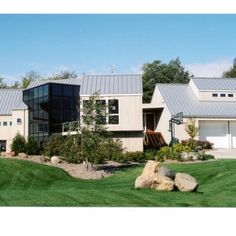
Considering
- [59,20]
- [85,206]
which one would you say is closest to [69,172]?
[59,20]

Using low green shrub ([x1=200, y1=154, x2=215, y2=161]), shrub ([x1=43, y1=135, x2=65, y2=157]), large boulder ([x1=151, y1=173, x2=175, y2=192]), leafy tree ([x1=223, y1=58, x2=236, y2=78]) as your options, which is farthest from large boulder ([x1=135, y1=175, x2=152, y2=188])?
leafy tree ([x1=223, y1=58, x2=236, y2=78])

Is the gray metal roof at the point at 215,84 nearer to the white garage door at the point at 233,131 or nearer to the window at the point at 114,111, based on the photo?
the white garage door at the point at 233,131

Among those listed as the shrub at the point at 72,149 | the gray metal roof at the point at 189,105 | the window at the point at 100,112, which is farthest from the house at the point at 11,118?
the gray metal roof at the point at 189,105

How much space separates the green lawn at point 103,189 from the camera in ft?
42.4

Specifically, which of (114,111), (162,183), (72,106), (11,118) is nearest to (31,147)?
(72,106)

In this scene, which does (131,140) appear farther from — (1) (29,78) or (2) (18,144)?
(1) (29,78)

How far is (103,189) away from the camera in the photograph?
16094 millimetres

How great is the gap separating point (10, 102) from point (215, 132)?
483 inches

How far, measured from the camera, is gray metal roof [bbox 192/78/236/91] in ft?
104

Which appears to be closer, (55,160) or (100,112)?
(100,112)

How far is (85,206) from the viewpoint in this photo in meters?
12.5

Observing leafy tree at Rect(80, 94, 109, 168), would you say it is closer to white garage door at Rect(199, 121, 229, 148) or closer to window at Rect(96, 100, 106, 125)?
window at Rect(96, 100, 106, 125)
